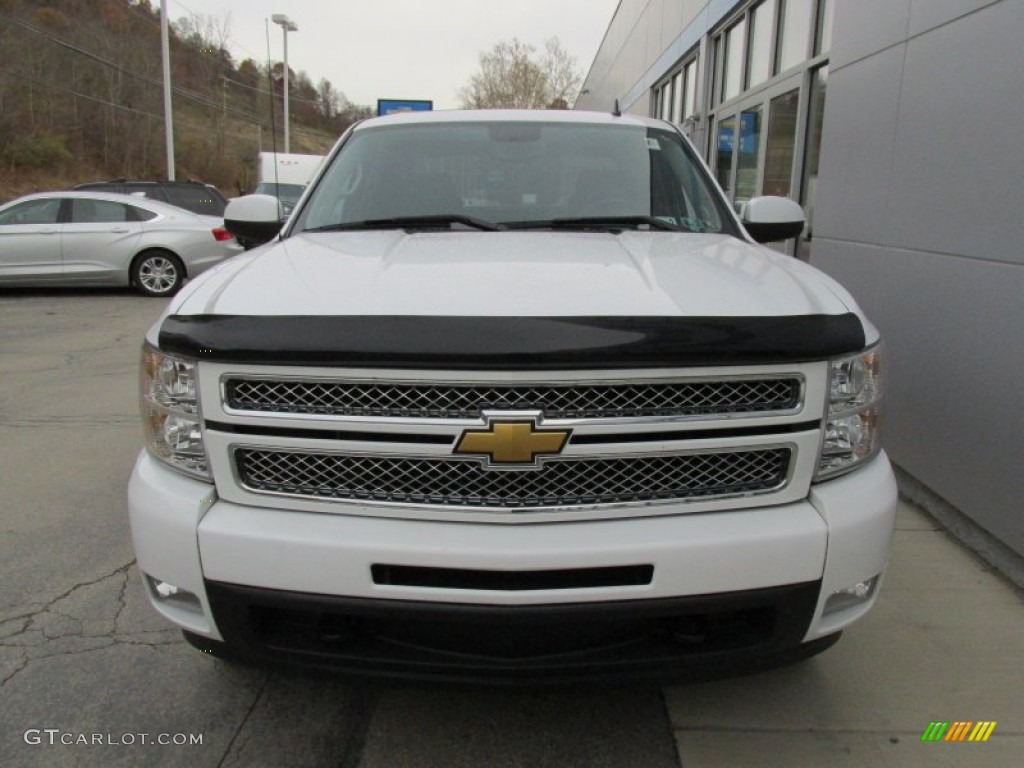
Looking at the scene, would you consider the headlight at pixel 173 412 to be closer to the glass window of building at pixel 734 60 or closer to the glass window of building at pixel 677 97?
the glass window of building at pixel 734 60

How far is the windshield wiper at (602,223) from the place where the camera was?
10.0ft

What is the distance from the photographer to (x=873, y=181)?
4.85 m

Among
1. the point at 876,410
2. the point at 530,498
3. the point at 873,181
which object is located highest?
the point at 873,181

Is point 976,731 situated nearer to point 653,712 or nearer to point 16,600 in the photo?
point 653,712

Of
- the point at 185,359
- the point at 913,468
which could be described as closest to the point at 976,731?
the point at 913,468

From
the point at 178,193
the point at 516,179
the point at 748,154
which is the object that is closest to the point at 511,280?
the point at 516,179

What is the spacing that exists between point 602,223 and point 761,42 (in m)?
7.58

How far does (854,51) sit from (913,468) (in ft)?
9.13

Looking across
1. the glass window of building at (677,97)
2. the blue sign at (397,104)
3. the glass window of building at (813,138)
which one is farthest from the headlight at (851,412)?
the blue sign at (397,104)

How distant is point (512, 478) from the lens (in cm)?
194

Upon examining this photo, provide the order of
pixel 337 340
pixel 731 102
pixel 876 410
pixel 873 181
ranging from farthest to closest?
pixel 731 102
pixel 873 181
pixel 876 410
pixel 337 340

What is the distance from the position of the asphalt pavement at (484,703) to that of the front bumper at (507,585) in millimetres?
131

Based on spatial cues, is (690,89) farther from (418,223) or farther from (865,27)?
(418,223)

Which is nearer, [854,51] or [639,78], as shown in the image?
[854,51]
